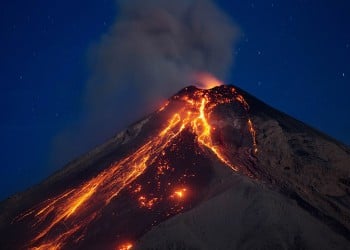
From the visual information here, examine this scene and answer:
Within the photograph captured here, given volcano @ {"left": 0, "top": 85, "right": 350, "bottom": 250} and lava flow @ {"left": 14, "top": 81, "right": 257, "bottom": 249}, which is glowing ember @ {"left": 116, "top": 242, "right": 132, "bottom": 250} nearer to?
lava flow @ {"left": 14, "top": 81, "right": 257, "bottom": 249}

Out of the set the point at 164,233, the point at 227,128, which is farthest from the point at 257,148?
the point at 164,233

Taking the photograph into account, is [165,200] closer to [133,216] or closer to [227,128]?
[133,216]

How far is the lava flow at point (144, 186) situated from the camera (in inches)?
1032

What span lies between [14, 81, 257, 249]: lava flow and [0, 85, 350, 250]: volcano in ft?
0.26

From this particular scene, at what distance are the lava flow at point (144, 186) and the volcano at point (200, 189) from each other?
78 millimetres

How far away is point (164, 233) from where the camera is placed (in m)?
23.6

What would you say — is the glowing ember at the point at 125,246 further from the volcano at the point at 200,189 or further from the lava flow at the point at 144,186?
the volcano at the point at 200,189

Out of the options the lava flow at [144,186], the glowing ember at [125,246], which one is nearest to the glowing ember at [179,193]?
the lava flow at [144,186]

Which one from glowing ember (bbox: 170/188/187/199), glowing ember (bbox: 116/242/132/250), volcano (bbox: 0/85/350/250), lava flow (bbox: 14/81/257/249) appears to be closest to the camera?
glowing ember (bbox: 116/242/132/250)

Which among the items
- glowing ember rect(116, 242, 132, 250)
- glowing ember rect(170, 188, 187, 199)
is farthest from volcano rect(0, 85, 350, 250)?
glowing ember rect(116, 242, 132, 250)

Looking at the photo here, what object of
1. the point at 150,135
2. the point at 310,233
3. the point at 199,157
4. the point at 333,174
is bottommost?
the point at 310,233

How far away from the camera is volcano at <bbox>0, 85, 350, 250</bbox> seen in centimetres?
2406

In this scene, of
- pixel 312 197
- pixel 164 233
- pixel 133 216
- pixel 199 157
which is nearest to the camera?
pixel 164 233

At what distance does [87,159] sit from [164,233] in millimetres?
15451
